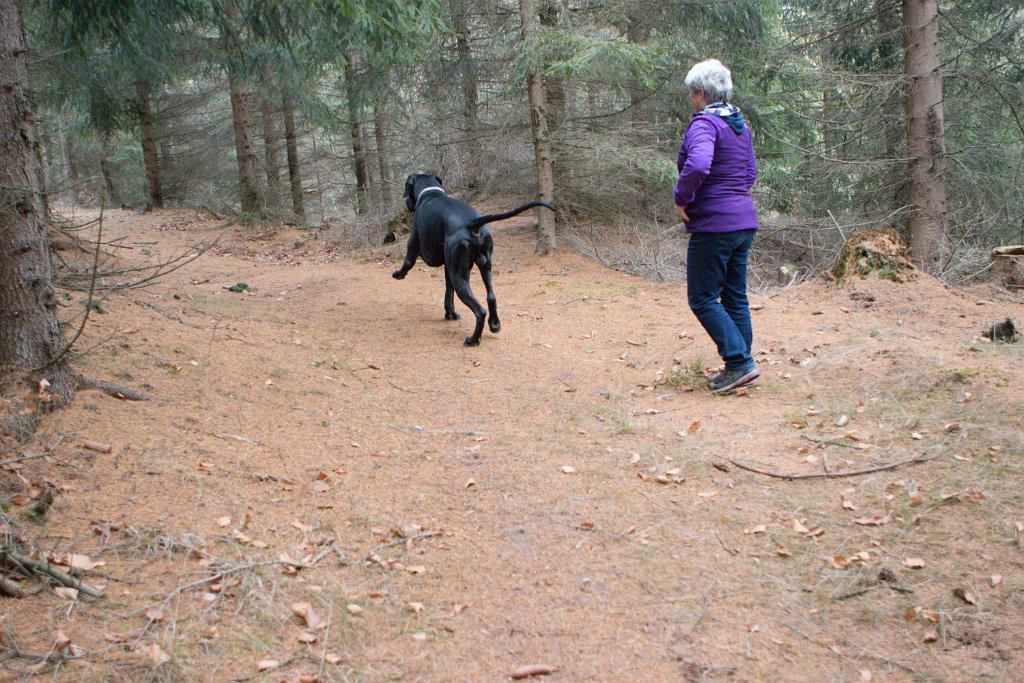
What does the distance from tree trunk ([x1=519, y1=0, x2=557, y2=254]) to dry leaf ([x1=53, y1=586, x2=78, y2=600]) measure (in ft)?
29.0

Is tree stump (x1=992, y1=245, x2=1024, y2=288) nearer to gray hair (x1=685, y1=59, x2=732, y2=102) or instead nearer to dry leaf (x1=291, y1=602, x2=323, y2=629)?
gray hair (x1=685, y1=59, x2=732, y2=102)

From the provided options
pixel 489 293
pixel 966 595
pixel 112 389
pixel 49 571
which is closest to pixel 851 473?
pixel 966 595

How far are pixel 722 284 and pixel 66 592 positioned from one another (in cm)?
470

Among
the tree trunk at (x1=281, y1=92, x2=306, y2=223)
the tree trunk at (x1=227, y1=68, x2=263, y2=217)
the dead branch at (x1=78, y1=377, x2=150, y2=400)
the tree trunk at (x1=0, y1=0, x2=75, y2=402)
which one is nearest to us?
the tree trunk at (x1=0, y1=0, x2=75, y2=402)

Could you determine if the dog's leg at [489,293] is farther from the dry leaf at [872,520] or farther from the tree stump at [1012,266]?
the tree stump at [1012,266]

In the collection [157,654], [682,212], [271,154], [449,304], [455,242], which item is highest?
[271,154]

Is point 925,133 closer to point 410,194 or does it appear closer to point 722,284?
point 722,284

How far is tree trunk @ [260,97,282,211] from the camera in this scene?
1903cm

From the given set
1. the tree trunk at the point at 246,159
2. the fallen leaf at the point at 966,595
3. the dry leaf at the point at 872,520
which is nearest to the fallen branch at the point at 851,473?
the dry leaf at the point at 872,520

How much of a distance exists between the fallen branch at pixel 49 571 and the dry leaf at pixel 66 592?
2 cm

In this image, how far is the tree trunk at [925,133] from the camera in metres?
10.5

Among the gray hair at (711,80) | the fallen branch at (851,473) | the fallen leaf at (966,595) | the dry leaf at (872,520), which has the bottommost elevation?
the fallen leaf at (966,595)

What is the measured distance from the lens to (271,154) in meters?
21.6

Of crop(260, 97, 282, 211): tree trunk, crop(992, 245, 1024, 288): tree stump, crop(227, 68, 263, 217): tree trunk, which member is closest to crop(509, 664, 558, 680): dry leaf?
crop(992, 245, 1024, 288): tree stump
